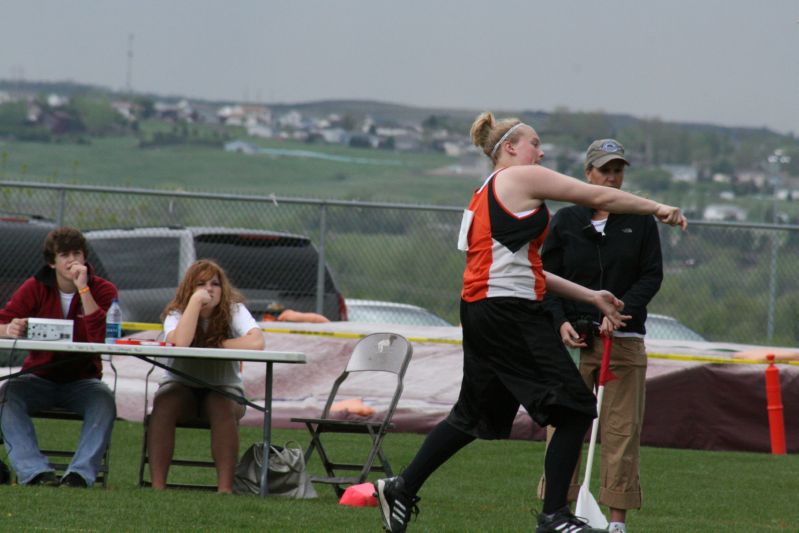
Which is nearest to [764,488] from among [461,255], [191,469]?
[191,469]

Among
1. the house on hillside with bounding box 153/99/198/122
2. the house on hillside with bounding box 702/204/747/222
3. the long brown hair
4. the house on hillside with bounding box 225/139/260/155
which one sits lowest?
the house on hillside with bounding box 225/139/260/155

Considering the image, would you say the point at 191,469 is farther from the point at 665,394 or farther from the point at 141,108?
the point at 141,108

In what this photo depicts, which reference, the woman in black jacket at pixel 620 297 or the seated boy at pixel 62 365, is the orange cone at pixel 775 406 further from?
the seated boy at pixel 62 365

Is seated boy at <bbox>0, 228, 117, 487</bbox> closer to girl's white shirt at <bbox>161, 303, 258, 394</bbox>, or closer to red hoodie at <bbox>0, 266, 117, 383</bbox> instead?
red hoodie at <bbox>0, 266, 117, 383</bbox>

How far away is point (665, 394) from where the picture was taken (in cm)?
1097

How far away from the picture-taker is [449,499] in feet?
26.5

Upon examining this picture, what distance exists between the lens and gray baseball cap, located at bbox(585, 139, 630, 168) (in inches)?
265

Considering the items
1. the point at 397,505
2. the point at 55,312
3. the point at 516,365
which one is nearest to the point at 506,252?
the point at 516,365

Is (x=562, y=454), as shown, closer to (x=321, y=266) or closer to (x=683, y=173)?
(x=321, y=266)

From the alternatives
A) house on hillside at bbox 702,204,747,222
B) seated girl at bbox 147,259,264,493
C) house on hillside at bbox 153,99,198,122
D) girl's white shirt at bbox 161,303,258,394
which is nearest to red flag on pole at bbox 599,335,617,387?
seated girl at bbox 147,259,264,493

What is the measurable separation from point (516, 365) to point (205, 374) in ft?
8.74

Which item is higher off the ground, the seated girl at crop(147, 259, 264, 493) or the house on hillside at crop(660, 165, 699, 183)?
the seated girl at crop(147, 259, 264, 493)

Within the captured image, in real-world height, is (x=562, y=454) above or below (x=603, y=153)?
below

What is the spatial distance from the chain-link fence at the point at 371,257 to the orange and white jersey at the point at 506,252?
689cm
